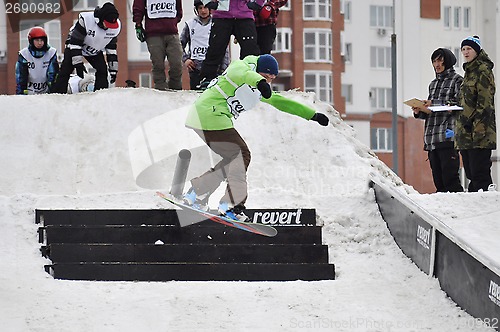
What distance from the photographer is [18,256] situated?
28.5 ft

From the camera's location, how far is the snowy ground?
24.3ft

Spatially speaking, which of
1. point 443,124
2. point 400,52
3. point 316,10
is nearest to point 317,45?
point 316,10

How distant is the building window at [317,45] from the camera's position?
54219 millimetres

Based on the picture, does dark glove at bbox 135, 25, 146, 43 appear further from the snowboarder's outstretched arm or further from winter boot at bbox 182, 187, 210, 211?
winter boot at bbox 182, 187, 210, 211

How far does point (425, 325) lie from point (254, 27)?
6098mm

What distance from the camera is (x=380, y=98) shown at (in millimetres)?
57906

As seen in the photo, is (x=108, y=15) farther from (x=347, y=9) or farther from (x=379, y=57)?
(x=347, y=9)

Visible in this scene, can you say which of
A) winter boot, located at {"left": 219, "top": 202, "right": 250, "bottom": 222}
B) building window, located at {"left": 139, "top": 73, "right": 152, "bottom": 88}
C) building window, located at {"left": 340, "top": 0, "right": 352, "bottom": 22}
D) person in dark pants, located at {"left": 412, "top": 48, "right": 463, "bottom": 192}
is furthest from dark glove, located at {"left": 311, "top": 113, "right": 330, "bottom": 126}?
building window, located at {"left": 340, "top": 0, "right": 352, "bottom": 22}

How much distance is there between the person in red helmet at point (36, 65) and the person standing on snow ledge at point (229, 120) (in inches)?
206

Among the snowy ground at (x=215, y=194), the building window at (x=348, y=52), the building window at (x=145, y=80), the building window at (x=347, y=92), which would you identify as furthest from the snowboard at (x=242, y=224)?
the building window at (x=348, y=52)

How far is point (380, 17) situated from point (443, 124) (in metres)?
48.4

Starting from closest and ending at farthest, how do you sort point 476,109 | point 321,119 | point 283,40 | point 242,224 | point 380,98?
point 242,224 < point 321,119 < point 476,109 < point 283,40 < point 380,98

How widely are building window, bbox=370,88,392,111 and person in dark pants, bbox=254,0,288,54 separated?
44.5 m

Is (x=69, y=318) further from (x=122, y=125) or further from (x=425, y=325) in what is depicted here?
(x=122, y=125)
